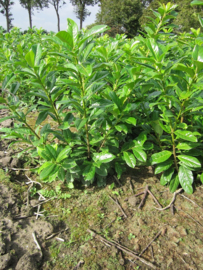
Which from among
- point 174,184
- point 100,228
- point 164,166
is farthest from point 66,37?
point 174,184

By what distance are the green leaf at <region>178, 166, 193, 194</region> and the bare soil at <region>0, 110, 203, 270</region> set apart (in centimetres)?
17

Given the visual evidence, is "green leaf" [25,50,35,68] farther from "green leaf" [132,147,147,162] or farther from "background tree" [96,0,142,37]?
"background tree" [96,0,142,37]

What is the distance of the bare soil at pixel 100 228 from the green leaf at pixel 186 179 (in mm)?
171

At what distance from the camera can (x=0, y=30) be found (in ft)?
17.6

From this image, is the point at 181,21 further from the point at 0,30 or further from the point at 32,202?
the point at 32,202

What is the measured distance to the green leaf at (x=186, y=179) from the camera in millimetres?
1921

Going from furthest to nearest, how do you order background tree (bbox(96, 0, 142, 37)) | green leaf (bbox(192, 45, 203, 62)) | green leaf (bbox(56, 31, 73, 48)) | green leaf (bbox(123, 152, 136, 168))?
1. background tree (bbox(96, 0, 142, 37))
2. green leaf (bbox(123, 152, 136, 168))
3. green leaf (bbox(192, 45, 203, 62))
4. green leaf (bbox(56, 31, 73, 48))

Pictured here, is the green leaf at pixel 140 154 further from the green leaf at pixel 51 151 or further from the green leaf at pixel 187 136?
the green leaf at pixel 51 151

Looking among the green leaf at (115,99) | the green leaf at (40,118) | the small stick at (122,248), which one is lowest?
the small stick at (122,248)

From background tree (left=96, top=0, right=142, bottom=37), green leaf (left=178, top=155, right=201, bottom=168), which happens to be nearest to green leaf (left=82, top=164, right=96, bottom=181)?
green leaf (left=178, top=155, right=201, bottom=168)

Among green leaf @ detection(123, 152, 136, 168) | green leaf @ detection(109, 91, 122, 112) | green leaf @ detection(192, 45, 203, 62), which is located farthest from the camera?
green leaf @ detection(123, 152, 136, 168)

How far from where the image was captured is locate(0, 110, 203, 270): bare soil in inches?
61.5

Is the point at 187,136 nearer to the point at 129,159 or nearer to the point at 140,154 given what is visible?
the point at 140,154

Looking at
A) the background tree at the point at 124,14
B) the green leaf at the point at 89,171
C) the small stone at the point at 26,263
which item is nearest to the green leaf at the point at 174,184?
the green leaf at the point at 89,171
